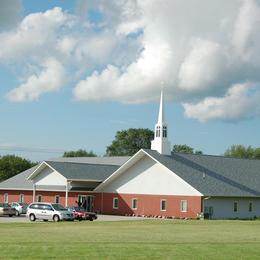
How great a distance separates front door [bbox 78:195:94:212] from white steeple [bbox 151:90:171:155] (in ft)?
28.3

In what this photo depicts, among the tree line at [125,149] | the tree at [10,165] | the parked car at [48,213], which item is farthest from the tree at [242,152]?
the parked car at [48,213]

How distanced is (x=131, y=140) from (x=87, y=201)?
56.9m

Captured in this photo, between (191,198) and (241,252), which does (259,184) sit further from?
(241,252)

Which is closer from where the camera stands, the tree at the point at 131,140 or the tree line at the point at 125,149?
the tree line at the point at 125,149

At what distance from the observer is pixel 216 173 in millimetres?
64062

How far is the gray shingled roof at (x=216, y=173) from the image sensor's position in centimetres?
6012

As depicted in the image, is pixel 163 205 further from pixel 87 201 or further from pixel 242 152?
pixel 242 152

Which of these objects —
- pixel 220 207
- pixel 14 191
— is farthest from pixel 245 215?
pixel 14 191

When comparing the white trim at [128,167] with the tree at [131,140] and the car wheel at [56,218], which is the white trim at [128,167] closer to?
the car wheel at [56,218]

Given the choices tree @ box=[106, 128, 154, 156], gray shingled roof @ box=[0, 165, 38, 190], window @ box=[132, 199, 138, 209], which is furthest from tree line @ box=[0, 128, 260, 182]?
window @ box=[132, 199, 138, 209]

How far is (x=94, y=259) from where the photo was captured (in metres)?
17.3

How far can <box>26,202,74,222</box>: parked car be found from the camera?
48.7 meters

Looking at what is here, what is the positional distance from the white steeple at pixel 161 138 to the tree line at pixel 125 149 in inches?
1624

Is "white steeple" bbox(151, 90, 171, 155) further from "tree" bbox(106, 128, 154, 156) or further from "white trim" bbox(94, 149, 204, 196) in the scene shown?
"tree" bbox(106, 128, 154, 156)
